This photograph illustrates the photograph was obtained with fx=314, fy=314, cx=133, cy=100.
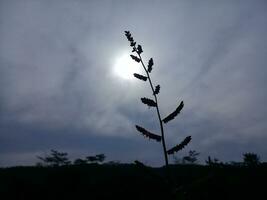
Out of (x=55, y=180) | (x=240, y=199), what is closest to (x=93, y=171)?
(x=55, y=180)

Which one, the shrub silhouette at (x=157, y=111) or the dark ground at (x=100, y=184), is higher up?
the dark ground at (x=100, y=184)

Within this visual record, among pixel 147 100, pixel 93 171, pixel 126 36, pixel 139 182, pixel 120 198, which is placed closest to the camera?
pixel 147 100

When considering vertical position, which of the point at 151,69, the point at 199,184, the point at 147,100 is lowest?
the point at 199,184

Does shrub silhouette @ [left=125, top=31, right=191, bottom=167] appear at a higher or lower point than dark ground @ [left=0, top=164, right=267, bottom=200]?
lower

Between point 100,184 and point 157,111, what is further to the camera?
point 100,184

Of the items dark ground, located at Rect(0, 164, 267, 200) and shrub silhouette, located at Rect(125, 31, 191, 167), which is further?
dark ground, located at Rect(0, 164, 267, 200)

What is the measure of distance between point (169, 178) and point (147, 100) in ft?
3.51

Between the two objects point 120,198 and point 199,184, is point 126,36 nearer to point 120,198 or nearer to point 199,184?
point 199,184

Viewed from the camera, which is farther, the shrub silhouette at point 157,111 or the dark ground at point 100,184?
the dark ground at point 100,184

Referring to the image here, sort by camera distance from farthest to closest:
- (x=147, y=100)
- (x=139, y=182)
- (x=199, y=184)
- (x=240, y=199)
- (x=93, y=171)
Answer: (x=93, y=171) → (x=139, y=182) → (x=240, y=199) → (x=147, y=100) → (x=199, y=184)

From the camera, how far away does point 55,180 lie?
40.3m

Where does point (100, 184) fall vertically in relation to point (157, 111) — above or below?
above

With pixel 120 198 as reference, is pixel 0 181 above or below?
above

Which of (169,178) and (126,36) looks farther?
(126,36)
